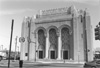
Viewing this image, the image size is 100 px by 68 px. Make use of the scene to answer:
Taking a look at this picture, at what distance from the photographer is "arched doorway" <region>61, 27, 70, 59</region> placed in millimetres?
47812

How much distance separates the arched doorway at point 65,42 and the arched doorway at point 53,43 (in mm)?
2503

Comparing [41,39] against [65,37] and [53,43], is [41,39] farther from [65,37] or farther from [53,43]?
[65,37]

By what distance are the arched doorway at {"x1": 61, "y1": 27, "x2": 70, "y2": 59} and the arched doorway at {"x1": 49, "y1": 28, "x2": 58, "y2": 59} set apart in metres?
2.50

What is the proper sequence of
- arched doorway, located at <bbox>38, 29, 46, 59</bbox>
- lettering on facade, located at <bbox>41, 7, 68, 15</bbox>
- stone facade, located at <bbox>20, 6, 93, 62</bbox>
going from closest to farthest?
stone facade, located at <bbox>20, 6, 93, 62</bbox> → arched doorway, located at <bbox>38, 29, 46, 59</bbox> → lettering on facade, located at <bbox>41, 7, 68, 15</bbox>

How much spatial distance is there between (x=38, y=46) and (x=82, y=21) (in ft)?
58.5

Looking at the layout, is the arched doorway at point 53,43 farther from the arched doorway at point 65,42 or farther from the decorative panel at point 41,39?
the decorative panel at point 41,39

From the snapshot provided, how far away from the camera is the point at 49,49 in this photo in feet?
164

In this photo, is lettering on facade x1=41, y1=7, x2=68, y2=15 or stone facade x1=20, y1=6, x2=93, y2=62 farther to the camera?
lettering on facade x1=41, y1=7, x2=68, y2=15

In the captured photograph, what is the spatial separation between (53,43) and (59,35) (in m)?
3.87

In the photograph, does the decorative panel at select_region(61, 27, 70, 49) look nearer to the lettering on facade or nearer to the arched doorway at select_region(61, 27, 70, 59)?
the arched doorway at select_region(61, 27, 70, 59)

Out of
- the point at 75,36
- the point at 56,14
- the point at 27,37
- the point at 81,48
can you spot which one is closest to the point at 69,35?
the point at 75,36

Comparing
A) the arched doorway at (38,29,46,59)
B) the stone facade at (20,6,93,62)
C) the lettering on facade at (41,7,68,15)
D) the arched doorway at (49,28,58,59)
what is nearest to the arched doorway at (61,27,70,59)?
the stone facade at (20,6,93,62)

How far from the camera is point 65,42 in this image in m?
48.7

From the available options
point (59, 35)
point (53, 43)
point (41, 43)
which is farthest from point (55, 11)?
point (41, 43)
